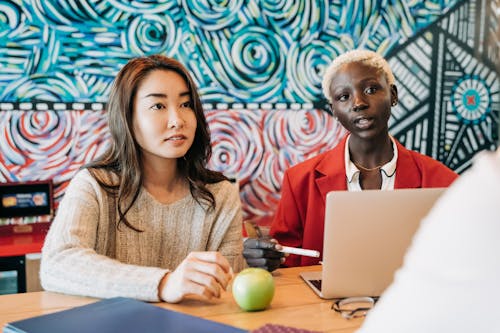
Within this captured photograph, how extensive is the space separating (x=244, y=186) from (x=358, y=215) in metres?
2.09

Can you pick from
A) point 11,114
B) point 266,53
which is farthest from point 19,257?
point 266,53

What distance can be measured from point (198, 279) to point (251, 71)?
221 centimetres

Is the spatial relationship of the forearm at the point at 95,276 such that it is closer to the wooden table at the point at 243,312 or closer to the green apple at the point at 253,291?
the wooden table at the point at 243,312

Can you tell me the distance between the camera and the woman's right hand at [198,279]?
1.37m

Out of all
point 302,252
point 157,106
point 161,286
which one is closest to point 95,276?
point 161,286

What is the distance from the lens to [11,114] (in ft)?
9.68

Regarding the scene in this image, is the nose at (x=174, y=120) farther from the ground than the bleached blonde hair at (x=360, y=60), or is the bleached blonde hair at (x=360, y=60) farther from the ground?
A: the bleached blonde hair at (x=360, y=60)

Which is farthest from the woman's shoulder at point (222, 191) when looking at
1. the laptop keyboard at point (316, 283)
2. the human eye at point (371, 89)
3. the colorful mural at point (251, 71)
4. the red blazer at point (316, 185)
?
the colorful mural at point (251, 71)

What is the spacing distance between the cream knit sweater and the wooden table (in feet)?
0.20

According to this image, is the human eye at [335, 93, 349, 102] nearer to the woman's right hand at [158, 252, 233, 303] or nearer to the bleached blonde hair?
the bleached blonde hair

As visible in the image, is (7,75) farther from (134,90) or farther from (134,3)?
(134,90)

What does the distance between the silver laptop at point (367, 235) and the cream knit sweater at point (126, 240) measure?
429mm

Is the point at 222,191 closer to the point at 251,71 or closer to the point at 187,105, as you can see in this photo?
the point at 187,105

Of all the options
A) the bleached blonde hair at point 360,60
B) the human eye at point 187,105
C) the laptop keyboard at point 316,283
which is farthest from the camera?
the bleached blonde hair at point 360,60
